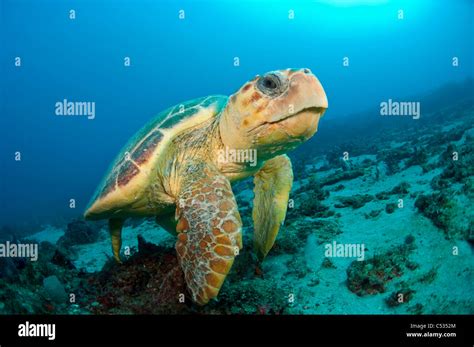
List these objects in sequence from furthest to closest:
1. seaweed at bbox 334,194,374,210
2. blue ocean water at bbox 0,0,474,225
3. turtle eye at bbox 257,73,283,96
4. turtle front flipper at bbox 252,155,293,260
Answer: blue ocean water at bbox 0,0,474,225
seaweed at bbox 334,194,374,210
turtle front flipper at bbox 252,155,293,260
turtle eye at bbox 257,73,283,96

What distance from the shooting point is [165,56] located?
356ft

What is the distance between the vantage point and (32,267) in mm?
4379

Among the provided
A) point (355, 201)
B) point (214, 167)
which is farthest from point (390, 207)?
point (214, 167)

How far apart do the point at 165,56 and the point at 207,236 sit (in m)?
116

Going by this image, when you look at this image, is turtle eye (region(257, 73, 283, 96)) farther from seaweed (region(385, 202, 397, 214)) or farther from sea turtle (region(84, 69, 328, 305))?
seaweed (region(385, 202, 397, 214))

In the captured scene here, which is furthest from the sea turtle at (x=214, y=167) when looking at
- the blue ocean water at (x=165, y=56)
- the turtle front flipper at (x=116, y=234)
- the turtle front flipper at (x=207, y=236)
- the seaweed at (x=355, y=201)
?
the blue ocean water at (x=165, y=56)

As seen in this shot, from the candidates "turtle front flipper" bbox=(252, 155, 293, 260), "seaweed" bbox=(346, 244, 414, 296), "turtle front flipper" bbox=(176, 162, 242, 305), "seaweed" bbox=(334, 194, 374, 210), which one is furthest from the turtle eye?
"seaweed" bbox=(334, 194, 374, 210)

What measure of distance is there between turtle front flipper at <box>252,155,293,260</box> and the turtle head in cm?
117

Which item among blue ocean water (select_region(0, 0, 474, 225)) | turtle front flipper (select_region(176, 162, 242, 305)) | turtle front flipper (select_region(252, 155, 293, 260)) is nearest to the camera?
turtle front flipper (select_region(176, 162, 242, 305))

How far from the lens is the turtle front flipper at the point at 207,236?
2.61 m

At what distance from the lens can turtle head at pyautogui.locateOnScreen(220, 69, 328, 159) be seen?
8.79ft

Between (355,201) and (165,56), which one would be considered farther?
(165,56)

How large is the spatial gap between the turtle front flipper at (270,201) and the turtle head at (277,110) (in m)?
1.17

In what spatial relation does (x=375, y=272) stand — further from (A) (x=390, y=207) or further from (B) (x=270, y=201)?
(A) (x=390, y=207)
